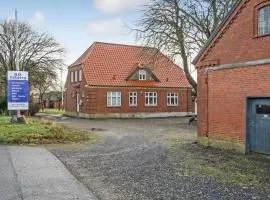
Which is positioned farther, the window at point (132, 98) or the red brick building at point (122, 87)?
the window at point (132, 98)

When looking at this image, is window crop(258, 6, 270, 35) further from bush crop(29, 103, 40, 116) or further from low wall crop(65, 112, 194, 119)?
bush crop(29, 103, 40, 116)

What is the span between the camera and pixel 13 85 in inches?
964

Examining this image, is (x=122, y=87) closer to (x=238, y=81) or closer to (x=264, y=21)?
(x=238, y=81)

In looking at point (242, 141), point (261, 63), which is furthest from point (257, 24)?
point (242, 141)

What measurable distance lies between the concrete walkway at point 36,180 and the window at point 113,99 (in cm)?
2582

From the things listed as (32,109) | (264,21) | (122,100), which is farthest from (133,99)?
(264,21)

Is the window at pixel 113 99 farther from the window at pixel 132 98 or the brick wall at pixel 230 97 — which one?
the brick wall at pixel 230 97

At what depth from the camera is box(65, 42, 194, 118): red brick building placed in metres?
38.8

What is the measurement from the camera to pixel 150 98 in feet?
138

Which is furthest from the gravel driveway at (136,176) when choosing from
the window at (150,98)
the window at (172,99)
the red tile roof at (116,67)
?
the window at (172,99)

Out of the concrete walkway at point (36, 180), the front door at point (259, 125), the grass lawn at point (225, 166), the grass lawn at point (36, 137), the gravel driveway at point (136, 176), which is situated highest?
the front door at point (259, 125)

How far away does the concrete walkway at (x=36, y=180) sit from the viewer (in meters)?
7.86

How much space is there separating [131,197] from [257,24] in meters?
9.14

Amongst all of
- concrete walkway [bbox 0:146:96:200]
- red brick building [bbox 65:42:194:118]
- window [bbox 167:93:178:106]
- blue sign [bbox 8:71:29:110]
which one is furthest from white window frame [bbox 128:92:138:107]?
concrete walkway [bbox 0:146:96:200]
